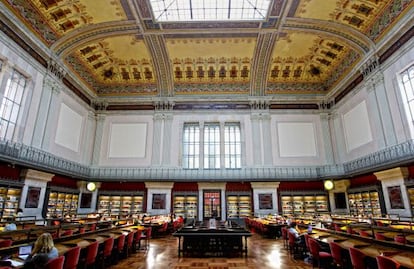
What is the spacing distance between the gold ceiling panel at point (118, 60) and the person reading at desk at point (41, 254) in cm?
1331

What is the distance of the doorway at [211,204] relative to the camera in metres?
15.4

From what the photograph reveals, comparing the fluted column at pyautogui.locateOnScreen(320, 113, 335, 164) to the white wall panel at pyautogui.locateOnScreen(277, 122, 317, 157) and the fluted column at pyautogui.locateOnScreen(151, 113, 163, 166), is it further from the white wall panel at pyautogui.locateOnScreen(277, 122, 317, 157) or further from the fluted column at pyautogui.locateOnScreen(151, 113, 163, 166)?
the fluted column at pyautogui.locateOnScreen(151, 113, 163, 166)

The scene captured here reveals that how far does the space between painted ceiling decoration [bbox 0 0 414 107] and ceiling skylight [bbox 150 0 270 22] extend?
0.18 ft

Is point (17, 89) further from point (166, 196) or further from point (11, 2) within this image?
point (166, 196)

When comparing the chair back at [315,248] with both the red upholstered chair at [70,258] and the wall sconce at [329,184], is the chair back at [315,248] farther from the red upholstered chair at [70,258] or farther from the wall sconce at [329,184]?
the wall sconce at [329,184]

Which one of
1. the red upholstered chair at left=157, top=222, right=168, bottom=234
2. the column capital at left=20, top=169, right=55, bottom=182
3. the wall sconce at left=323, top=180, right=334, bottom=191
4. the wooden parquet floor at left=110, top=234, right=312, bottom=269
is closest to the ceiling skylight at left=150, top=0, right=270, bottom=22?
the column capital at left=20, top=169, right=55, bottom=182

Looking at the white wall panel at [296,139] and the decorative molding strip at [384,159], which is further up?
the white wall panel at [296,139]

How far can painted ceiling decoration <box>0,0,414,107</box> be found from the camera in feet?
39.1

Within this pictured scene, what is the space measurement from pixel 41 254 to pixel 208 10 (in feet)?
43.7

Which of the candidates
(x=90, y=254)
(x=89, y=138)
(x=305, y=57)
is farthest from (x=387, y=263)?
(x=89, y=138)

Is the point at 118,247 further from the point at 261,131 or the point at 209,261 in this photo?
the point at 261,131

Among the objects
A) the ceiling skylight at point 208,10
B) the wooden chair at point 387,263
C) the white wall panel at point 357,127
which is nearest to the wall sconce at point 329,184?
the white wall panel at point 357,127

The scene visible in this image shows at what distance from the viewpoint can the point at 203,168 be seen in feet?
54.4

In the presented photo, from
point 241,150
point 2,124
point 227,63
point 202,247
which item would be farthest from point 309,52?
point 2,124
